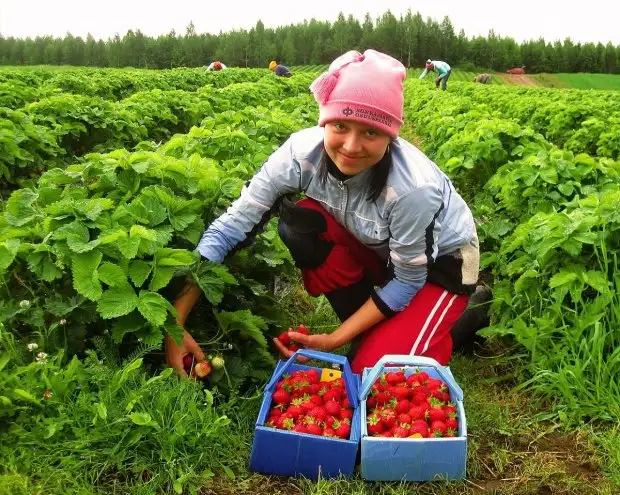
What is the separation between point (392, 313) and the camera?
273 centimetres

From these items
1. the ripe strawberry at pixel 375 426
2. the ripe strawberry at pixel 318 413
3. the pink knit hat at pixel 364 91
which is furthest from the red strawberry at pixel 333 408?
the pink knit hat at pixel 364 91

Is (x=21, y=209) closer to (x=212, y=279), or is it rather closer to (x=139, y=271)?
(x=139, y=271)

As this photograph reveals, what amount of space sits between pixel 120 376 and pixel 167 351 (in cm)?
28

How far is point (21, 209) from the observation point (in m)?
2.64

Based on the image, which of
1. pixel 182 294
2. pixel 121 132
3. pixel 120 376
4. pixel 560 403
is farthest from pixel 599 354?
pixel 121 132

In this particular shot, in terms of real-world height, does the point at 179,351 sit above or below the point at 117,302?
below

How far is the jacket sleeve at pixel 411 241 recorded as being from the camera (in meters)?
2.47

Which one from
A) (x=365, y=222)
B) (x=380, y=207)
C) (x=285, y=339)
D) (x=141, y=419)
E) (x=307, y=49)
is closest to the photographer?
(x=141, y=419)

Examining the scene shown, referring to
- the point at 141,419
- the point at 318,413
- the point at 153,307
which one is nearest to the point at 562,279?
the point at 318,413

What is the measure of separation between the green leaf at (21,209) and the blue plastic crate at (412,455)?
5.16ft

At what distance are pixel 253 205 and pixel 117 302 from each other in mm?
745

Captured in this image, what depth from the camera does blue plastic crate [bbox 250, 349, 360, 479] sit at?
6.93 ft

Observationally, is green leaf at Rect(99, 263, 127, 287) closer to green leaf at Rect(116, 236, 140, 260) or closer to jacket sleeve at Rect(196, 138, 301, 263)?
green leaf at Rect(116, 236, 140, 260)

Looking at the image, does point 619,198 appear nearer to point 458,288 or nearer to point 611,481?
point 458,288
